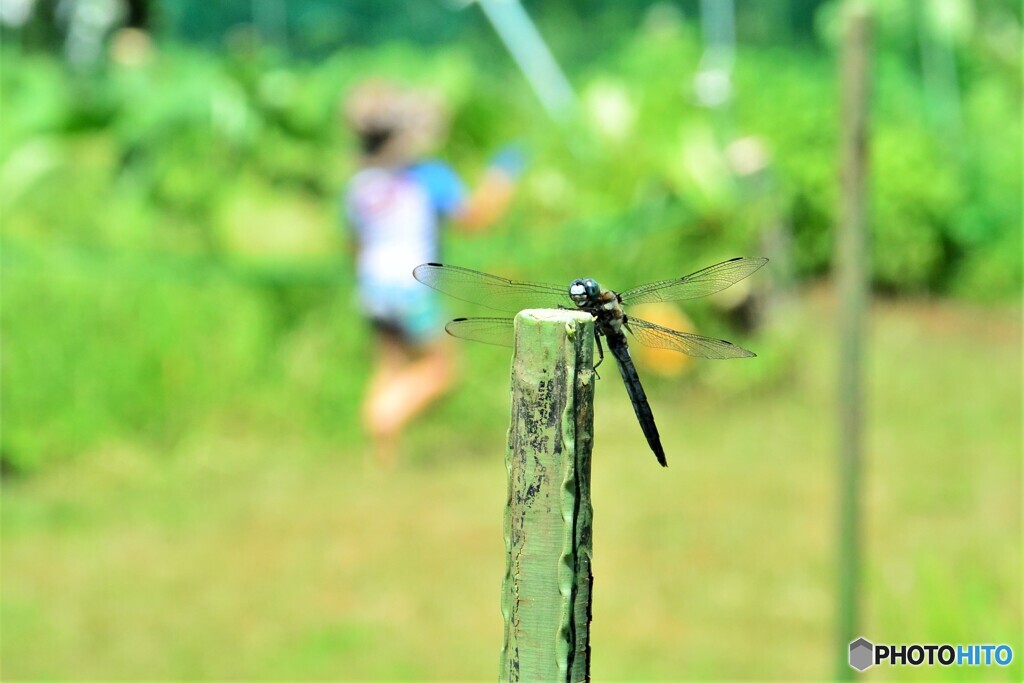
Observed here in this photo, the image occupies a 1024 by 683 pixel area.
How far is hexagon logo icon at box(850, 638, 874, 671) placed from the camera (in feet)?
9.33

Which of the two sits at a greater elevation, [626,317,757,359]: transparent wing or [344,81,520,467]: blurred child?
[344,81,520,467]: blurred child

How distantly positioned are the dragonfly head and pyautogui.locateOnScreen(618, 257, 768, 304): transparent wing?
0.29m

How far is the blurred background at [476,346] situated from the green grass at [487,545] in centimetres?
2

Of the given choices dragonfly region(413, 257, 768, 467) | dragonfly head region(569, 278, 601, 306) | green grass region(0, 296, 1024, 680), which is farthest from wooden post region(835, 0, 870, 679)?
dragonfly head region(569, 278, 601, 306)

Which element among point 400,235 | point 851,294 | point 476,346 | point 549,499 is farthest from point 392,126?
point 549,499

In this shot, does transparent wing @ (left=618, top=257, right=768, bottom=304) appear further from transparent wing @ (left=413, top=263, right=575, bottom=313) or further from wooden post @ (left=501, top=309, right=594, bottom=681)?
wooden post @ (left=501, top=309, right=594, bottom=681)

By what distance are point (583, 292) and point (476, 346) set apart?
13.1 feet

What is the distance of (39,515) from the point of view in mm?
4703

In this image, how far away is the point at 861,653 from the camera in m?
2.89

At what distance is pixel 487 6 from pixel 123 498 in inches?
157

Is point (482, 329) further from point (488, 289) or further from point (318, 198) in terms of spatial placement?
point (318, 198)

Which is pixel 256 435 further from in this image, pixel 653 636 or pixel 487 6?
pixel 487 6

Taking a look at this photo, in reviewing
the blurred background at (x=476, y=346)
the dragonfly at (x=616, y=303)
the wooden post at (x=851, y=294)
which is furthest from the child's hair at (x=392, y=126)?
the dragonfly at (x=616, y=303)

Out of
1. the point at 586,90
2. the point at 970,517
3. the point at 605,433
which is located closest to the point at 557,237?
the point at 605,433
